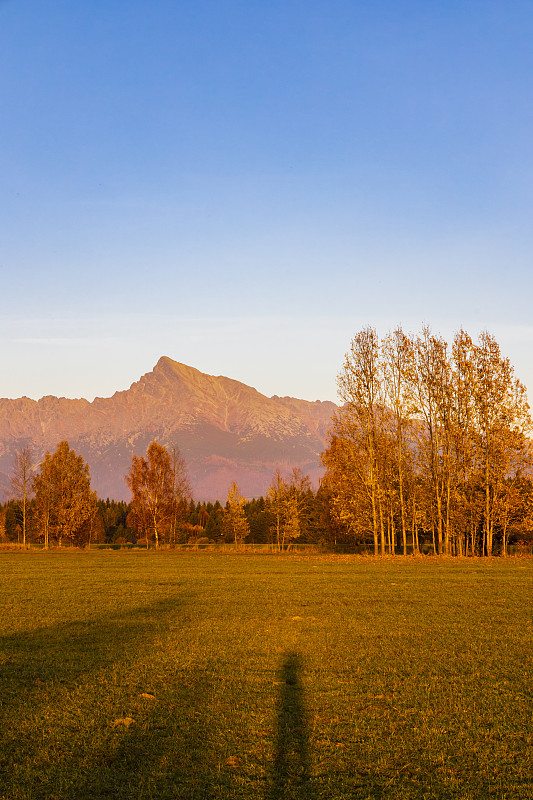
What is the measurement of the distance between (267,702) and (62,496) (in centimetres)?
6831

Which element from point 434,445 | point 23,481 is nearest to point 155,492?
point 23,481

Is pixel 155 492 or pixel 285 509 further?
pixel 285 509

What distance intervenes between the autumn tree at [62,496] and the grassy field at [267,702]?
56.4 meters

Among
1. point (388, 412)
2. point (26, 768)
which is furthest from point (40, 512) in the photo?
point (26, 768)

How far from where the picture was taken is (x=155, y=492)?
7538 cm

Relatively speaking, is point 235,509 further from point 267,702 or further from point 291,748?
point 291,748

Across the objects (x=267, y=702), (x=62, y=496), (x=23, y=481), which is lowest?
(x=62, y=496)

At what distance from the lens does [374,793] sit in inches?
212

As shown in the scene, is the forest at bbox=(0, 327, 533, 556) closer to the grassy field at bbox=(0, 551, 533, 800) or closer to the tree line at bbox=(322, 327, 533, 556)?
the tree line at bbox=(322, 327, 533, 556)

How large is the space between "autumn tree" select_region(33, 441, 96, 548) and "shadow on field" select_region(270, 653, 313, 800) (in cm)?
6592

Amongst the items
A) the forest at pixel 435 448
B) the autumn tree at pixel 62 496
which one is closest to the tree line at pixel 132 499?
the autumn tree at pixel 62 496

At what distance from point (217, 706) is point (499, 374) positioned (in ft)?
143

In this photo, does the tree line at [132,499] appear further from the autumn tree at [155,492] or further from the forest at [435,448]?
the forest at [435,448]

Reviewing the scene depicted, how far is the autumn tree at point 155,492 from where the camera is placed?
74562 mm
